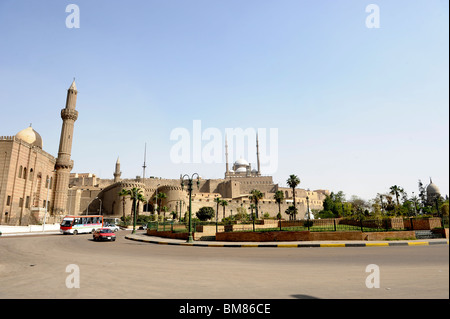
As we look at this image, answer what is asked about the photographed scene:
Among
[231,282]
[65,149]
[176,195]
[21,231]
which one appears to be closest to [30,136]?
[65,149]

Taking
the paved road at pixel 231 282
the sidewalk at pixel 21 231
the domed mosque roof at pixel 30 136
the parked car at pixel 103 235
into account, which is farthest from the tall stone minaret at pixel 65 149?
the paved road at pixel 231 282

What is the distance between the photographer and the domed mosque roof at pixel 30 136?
5412 cm

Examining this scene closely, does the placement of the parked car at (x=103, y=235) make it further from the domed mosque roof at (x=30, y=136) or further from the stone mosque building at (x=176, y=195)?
the domed mosque roof at (x=30, y=136)

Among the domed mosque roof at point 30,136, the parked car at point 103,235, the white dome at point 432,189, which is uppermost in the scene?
the domed mosque roof at point 30,136

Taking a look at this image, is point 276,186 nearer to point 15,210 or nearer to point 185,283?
point 15,210

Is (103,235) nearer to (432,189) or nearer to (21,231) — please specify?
(21,231)

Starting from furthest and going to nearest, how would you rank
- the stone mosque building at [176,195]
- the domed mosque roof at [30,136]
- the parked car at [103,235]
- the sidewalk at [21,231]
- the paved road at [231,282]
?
the stone mosque building at [176,195] < the domed mosque roof at [30,136] < the sidewalk at [21,231] < the parked car at [103,235] < the paved road at [231,282]

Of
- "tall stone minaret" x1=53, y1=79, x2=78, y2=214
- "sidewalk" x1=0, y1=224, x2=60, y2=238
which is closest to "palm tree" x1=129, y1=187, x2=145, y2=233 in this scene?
"sidewalk" x1=0, y1=224, x2=60, y2=238

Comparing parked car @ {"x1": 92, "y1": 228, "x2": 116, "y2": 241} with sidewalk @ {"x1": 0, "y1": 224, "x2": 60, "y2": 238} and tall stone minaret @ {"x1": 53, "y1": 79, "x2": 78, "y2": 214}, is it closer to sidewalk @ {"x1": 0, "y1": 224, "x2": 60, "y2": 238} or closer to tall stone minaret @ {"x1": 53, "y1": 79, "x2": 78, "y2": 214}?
sidewalk @ {"x1": 0, "y1": 224, "x2": 60, "y2": 238}

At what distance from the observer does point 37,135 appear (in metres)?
57.2
